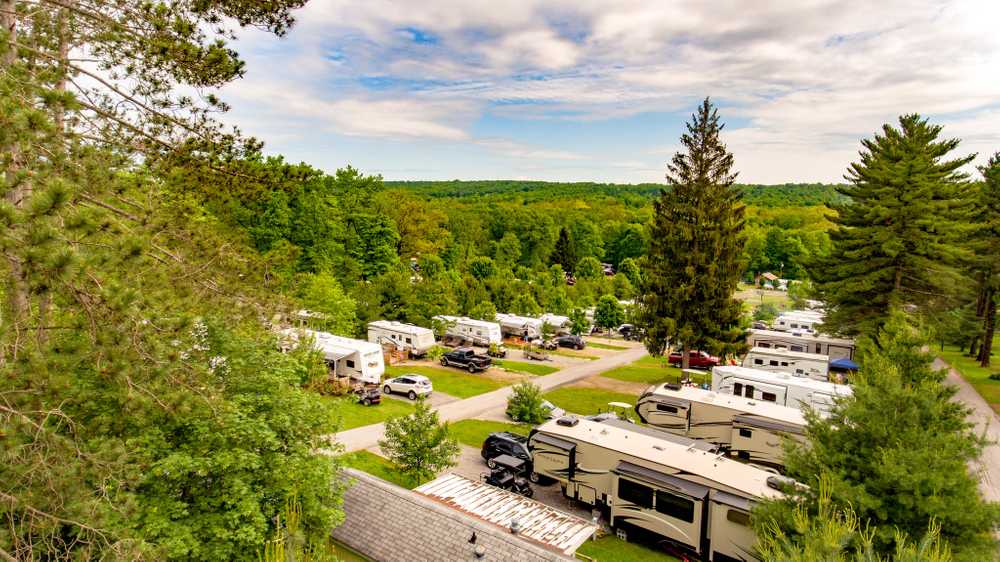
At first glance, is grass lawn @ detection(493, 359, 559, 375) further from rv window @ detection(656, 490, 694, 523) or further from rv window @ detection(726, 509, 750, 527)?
rv window @ detection(726, 509, 750, 527)

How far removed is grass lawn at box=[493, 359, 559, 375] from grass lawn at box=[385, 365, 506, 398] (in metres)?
2.83

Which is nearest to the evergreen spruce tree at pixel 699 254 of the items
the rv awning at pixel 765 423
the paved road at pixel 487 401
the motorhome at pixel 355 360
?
the paved road at pixel 487 401

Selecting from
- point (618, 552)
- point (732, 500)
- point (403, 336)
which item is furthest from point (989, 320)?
point (403, 336)

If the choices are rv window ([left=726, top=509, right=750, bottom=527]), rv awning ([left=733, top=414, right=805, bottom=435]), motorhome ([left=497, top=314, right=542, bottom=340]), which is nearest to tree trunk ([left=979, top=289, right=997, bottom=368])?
rv awning ([left=733, top=414, right=805, bottom=435])

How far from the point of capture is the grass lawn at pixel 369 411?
2053 centimetres

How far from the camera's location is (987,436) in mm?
21234

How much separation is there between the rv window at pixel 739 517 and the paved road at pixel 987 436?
433cm

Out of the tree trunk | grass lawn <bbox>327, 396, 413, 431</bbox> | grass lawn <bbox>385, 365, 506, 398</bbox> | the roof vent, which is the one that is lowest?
grass lawn <bbox>385, 365, 506, 398</bbox>

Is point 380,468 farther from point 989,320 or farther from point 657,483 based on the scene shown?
point 989,320

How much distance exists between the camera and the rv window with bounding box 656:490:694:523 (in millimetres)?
12133

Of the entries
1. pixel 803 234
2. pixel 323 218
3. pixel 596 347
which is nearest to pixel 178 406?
pixel 323 218

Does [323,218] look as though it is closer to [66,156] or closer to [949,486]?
[66,156]

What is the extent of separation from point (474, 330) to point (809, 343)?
21.2m

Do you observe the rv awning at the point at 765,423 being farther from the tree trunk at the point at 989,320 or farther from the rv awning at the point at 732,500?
the tree trunk at the point at 989,320
